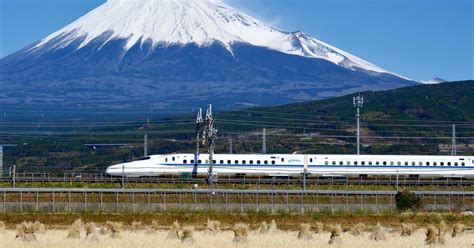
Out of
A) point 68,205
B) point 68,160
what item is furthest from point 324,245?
point 68,160

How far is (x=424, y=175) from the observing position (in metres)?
83.4

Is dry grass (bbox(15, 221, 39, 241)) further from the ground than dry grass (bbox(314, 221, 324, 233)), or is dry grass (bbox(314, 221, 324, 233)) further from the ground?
dry grass (bbox(15, 221, 39, 241))

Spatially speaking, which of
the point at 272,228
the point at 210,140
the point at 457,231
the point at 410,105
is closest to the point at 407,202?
the point at 457,231

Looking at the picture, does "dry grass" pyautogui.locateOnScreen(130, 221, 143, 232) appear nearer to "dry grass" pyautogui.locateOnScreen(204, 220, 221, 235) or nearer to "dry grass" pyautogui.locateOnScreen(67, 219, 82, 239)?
"dry grass" pyautogui.locateOnScreen(204, 220, 221, 235)

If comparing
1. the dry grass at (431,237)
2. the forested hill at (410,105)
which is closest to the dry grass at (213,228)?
the dry grass at (431,237)

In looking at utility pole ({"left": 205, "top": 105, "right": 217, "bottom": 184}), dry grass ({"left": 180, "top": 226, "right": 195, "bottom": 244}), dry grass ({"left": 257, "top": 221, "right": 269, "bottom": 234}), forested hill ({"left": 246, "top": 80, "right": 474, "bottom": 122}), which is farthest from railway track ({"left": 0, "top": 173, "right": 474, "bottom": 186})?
forested hill ({"left": 246, "top": 80, "right": 474, "bottom": 122})

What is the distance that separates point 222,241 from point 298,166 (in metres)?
42.8

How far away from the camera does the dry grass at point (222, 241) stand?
36094 millimetres

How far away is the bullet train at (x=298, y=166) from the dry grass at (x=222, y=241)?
114 feet

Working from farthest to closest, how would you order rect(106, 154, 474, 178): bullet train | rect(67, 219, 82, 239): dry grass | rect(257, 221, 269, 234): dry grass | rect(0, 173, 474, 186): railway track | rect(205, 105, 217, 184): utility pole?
rect(106, 154, 474, 178): bullet train, rect(0, 173, 474, 186): railway track, rect(205, 105, 217, 184): utility pole, rect(257, 221, 269, 234): dry grass, rect(67, 219, 82, 239): dry grass

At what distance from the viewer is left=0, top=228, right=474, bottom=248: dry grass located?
36.1m

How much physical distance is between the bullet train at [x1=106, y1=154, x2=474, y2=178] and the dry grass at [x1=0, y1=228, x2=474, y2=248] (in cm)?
3472

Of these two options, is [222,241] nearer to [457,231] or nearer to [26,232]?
[26,232]

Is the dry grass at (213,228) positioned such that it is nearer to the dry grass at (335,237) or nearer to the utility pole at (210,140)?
the dry grass at (335,237)
